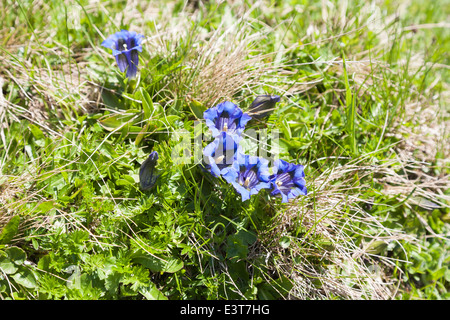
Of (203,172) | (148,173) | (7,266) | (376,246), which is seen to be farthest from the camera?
(376,246)

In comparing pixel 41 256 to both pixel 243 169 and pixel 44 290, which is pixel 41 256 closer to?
pixel 44 290

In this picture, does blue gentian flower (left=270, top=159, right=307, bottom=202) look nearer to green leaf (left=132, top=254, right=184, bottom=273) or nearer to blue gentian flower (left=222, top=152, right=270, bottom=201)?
blue gentian flower (left=222, top=152, right=270, bottom=201)

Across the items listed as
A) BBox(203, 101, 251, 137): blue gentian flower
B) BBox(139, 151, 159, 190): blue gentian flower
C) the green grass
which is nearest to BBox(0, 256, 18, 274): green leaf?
the green grass

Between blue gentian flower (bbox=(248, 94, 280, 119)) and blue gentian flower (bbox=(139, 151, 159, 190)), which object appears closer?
blue gentian flower (bbox=(139, 151, 159, 190))

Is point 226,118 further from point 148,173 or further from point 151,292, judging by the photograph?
point 151,292

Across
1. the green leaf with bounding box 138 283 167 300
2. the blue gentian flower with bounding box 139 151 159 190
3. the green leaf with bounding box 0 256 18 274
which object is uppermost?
the blue gentian flower with bounding box 139 151 159 190

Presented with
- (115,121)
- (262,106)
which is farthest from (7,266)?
(262,106)
